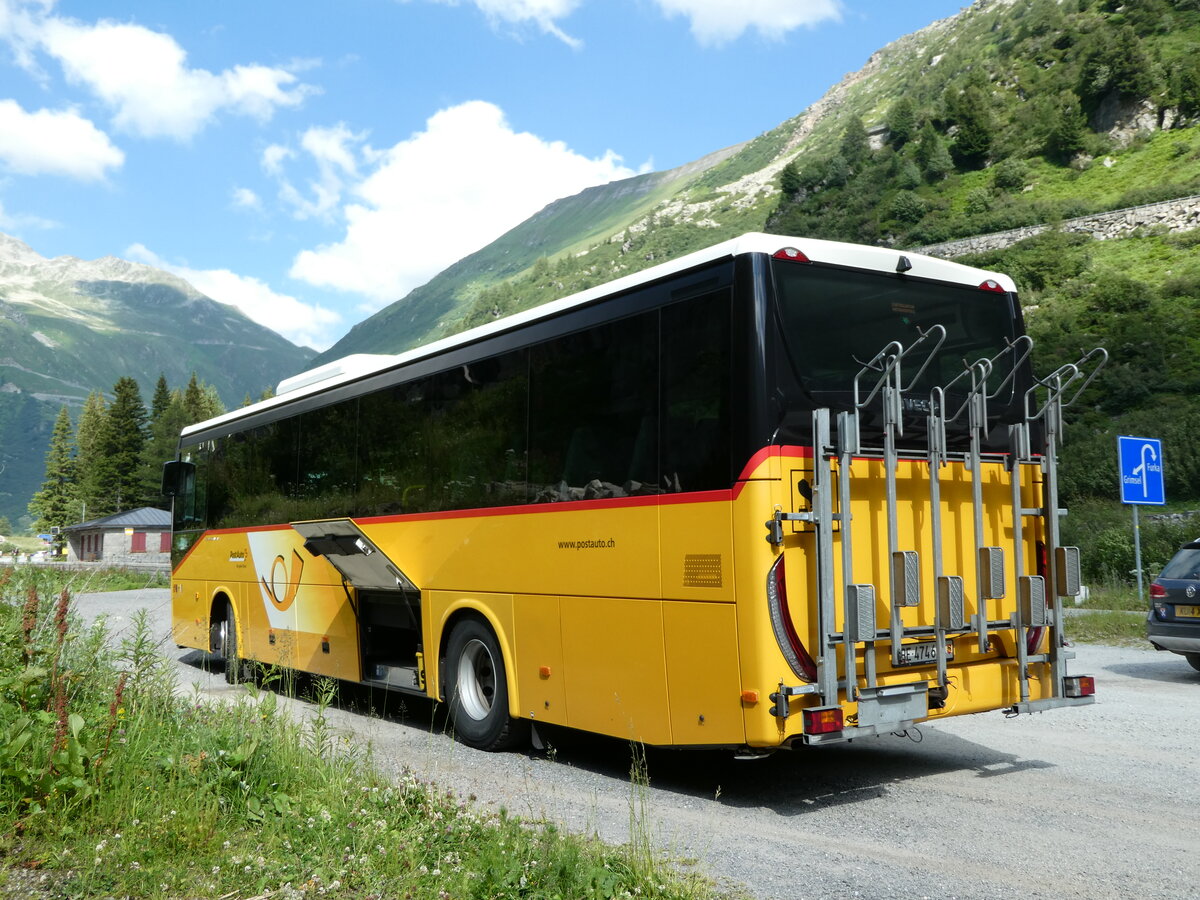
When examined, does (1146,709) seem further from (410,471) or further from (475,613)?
(410,471)

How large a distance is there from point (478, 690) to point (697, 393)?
3574 millimetres

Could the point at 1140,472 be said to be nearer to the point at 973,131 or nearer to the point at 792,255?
the point at 792,255

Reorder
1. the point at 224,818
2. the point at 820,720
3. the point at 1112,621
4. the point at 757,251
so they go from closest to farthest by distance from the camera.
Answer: the point at 224,818
the point at 820,720
the point at 757,251
the point at 1112,621

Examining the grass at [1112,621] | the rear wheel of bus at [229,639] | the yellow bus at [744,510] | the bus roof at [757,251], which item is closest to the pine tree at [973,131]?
the grass at [1112,621]

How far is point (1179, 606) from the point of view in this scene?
481 inches

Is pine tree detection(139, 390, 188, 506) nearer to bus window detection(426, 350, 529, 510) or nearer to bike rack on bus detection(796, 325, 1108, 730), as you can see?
bus window detection(426, 350, 529, 510)

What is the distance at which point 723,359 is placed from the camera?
6496 millimetres

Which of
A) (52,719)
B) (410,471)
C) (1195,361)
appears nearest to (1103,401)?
(1195,361)

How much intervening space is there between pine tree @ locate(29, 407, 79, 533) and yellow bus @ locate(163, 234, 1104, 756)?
113 metres

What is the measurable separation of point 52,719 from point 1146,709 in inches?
360

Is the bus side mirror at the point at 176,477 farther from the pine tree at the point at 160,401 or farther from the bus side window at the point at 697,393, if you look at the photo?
the pine tree at the point at 160,401

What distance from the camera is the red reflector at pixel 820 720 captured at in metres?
6.07

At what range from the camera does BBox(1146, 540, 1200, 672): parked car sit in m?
12.1

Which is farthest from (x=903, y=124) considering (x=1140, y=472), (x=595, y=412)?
(x=595, y=412)
